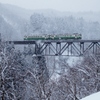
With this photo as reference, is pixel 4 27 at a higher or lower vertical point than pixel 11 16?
lower

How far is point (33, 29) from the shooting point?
88125 millimetres

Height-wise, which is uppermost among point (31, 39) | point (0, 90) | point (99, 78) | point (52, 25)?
point (52, 25)

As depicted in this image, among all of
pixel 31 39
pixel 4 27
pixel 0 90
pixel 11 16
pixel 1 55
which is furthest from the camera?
pixel 11 16

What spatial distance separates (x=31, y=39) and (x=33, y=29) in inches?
2058

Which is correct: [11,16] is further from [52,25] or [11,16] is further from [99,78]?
[99,78]

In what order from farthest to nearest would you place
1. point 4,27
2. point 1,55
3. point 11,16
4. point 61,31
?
point 11,16, point 61,31, point 4,27, point 1,55

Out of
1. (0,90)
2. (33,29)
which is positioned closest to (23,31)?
(33,29)

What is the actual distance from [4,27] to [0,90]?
233 ft

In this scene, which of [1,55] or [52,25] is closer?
[1,55]

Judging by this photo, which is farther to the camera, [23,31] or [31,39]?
[23,31]

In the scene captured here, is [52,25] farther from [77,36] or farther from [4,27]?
[77,36]

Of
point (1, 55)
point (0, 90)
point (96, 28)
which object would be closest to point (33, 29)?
point (96, 28)

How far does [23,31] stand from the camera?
9525 centimetres

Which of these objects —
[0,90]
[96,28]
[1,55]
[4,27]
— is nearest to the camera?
[0,90]
